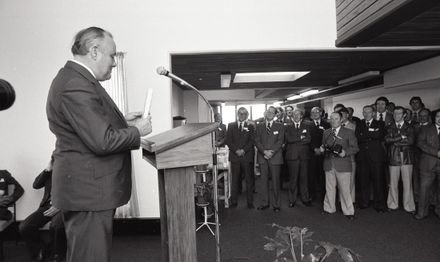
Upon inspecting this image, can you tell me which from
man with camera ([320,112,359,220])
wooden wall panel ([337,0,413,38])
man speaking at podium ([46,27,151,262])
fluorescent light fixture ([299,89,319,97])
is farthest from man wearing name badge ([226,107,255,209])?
fluorescent light fixture ([299,89,319,97])

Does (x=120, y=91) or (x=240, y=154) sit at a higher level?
(x=120, y=91)

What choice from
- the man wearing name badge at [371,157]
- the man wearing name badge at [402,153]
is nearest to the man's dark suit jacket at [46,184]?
the man wearing name badge at [371,157]

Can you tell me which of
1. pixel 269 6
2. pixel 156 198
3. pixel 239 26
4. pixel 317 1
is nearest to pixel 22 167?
pixel 156 198

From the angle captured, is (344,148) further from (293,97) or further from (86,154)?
(293,97)

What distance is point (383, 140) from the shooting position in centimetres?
505

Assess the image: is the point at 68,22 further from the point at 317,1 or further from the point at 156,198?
the point at 317,1

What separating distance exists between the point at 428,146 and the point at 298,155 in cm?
196

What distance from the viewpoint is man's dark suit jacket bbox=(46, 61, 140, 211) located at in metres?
1.41

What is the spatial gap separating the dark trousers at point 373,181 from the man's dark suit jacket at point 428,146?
0.59m

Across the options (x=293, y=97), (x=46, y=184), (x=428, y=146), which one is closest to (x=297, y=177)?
(x=428, y=146)

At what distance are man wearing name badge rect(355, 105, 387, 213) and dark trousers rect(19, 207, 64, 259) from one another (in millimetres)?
4543

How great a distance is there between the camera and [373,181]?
512cm

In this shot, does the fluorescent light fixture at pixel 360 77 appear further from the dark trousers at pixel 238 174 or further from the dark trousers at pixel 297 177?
the dark trousers at pixel 238 174

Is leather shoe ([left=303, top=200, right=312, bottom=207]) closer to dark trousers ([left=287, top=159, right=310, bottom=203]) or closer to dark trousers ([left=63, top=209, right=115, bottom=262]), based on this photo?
dark trousers ([left=287, top=159, right=310, bottom=203])
